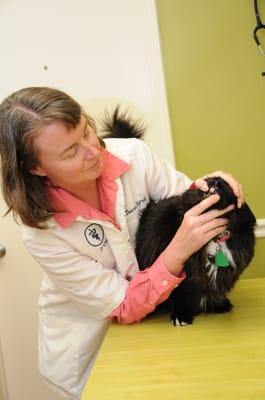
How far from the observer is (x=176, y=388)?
775 millimetres

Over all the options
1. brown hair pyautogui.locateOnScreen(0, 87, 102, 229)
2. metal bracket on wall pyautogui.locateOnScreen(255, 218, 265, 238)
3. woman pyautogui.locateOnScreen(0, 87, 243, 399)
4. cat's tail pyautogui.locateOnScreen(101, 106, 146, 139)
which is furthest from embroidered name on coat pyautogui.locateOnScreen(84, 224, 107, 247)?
metal bracket on wall pyautogui.locateOnScreen(255, 218, 265, 238)

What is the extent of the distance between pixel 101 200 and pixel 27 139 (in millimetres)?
262

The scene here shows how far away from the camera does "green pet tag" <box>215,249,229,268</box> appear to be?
966mm

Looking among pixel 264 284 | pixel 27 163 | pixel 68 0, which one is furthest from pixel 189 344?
pixel 68 0

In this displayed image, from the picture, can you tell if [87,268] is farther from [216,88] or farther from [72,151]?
[216,88]

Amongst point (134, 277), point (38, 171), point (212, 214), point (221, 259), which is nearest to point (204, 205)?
point (212, 214)

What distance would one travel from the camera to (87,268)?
1065 millimetres

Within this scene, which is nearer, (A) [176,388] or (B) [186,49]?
(A) [176,388]

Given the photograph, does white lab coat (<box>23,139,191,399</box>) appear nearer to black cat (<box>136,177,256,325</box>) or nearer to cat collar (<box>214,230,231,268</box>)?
black cat (<box>136,177,256,325</box>)

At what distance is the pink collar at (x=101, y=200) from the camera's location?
1065mm

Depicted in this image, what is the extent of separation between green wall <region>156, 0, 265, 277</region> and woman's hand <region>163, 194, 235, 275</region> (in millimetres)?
603

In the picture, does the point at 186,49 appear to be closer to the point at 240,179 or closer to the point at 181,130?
the point at 181,130

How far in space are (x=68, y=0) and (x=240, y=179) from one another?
2.84 feet

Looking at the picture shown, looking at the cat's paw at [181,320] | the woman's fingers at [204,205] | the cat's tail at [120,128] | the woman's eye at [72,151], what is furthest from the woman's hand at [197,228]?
the cat's tail at [120,128]
